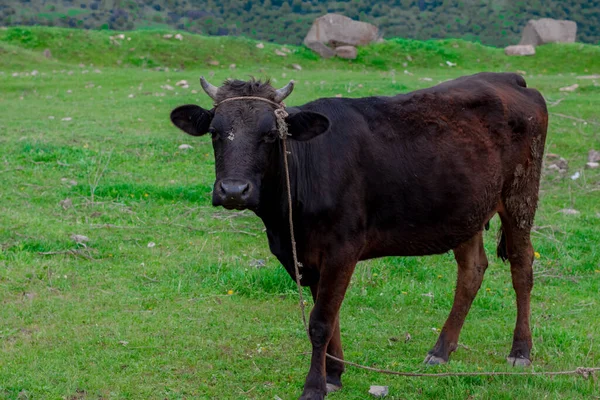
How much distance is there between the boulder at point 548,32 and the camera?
27.7m

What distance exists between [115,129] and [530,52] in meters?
16.9

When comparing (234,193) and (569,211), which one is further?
A: (569,211)

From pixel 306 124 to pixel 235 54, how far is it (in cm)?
2051

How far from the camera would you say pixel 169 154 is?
12.6 m

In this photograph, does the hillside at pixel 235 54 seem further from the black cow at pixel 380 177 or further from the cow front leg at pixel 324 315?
the cow front leg at pixel 324 315

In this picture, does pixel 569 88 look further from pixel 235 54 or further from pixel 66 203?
pixel 66 203

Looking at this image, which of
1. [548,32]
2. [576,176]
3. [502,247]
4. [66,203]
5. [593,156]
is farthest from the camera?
[548,32]

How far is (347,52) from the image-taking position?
85.6ft

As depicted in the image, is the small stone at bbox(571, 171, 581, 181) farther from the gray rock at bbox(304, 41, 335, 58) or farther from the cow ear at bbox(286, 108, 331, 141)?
the gray rock at bbox(304, 41, 335, 58)

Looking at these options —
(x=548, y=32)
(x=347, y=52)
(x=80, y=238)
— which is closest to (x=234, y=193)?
(x=80, y=238)

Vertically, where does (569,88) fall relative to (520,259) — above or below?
below

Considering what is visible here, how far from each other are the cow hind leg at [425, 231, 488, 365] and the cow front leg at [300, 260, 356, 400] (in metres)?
1.18

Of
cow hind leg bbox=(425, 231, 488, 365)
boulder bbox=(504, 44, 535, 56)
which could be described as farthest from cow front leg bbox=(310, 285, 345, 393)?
boulder bbox=(504, 44, 535, 56)

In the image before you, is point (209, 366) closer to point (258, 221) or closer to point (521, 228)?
point (521, 228)
